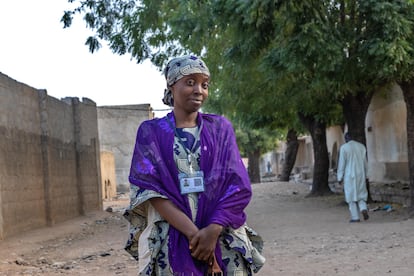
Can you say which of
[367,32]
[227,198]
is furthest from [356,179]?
[227,198]

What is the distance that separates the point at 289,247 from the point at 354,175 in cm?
295

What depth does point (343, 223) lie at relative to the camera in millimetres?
9766

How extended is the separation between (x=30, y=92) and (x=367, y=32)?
22.8 feet

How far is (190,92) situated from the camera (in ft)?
7.70

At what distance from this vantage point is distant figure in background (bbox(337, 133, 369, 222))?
382 inches

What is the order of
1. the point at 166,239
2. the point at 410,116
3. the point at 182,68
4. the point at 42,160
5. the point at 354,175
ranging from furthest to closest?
1. the point at 42,160
2. the point at 354,175
3. the point at 410,116
4. the point at 182,68
5. the point at 166,239

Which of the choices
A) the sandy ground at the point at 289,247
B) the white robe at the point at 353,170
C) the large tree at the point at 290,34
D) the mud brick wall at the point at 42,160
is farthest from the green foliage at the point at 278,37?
the sandy ground at the point at 289,247

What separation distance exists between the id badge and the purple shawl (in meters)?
0.02

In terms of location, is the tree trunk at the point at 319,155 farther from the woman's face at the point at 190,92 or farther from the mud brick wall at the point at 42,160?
the woman's face at the point at 190,92

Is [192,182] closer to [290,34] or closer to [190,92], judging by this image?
[190,92]

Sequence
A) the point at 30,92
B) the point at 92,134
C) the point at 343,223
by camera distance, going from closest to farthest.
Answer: the point at 343,223, the point at 30,92, the point at 92,134

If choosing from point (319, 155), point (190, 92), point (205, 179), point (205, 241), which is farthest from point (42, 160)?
point (205, 241)

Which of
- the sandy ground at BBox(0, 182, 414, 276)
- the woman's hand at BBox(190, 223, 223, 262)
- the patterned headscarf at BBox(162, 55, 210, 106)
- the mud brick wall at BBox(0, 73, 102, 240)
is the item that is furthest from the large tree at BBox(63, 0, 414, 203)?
the woman's hand at BBox(190, 223, 223, 262)

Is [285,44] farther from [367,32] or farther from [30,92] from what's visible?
[30,92]
